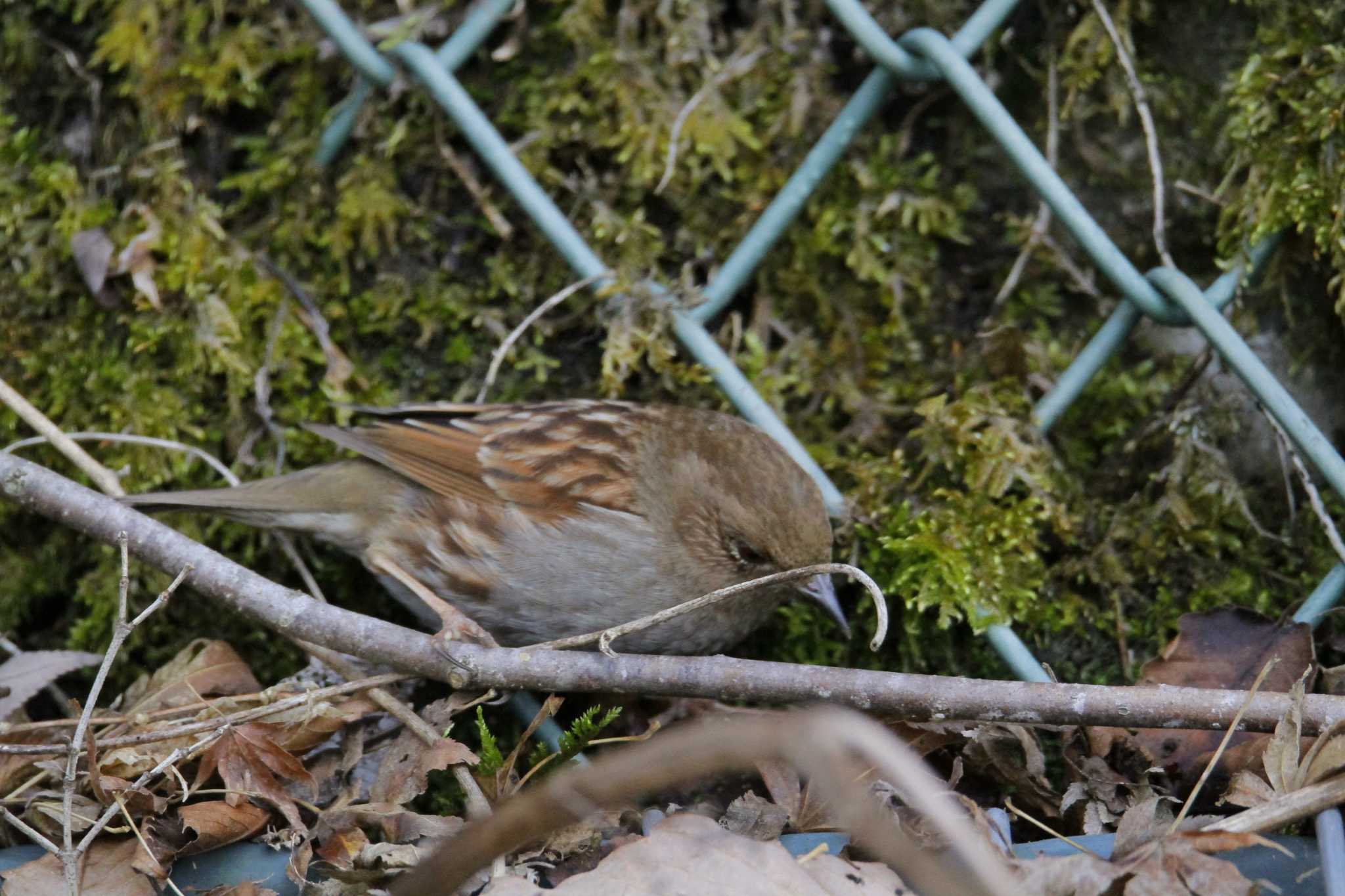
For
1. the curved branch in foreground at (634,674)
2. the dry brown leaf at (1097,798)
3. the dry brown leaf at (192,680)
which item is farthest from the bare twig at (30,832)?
the dry brown leaf at (1097,798)

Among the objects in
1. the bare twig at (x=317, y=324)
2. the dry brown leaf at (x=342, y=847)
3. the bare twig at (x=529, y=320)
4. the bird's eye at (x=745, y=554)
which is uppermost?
the bare twig at (x=317, y=324)

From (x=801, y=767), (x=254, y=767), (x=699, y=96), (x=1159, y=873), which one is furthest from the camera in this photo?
(x=699, y=96)

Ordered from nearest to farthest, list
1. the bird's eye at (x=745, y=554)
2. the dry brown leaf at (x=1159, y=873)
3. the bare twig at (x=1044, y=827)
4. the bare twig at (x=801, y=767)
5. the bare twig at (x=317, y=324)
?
the bare twig at (x=801, y=767), the dry brown leaf at (x=1159, y=873), the bare twig at (x=1044, y=827), the bird's eye at (x=745, y=554), the bare twig at (x=317, y=324)

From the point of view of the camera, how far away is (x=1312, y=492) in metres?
2.57

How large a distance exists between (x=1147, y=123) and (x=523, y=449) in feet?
5.27

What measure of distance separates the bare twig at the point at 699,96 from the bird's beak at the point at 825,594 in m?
1.03

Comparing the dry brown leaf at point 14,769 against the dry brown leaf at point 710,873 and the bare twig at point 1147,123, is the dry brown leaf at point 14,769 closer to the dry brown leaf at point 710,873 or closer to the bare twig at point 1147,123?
the dry brown leaf at point 710,873

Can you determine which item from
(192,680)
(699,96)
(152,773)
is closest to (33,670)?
(192,680)

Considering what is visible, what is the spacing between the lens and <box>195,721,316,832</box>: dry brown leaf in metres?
2.41

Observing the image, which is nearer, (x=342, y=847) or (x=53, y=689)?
(x=342, y=847)

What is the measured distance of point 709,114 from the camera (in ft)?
10.6

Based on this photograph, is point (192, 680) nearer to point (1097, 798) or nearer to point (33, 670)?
point (33, 670)

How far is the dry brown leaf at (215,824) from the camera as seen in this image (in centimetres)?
231

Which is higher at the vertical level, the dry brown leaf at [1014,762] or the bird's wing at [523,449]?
the bird's wing at [523,449]
